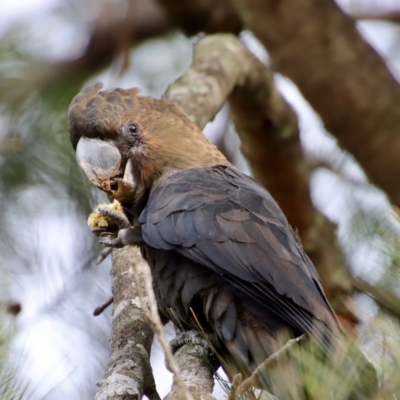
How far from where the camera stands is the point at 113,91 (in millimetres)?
3486

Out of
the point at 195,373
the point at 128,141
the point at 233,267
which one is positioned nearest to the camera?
the point at 195,373

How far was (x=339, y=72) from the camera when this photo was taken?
3791mm

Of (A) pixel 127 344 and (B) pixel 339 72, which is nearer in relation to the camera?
(A) pixel 127 344

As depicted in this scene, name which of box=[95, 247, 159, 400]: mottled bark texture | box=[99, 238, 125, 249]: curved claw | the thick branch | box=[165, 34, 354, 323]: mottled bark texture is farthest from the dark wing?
box=[165, 34, 354, 323]: mottled bark texture

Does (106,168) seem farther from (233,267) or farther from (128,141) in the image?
(233,267)

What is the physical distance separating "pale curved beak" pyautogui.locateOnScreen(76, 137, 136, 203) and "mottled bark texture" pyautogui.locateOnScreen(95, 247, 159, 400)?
0.30m

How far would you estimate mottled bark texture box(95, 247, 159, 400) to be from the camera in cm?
247

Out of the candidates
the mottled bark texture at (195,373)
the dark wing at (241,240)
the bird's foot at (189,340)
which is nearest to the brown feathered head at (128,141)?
the dark wing at (241,240)

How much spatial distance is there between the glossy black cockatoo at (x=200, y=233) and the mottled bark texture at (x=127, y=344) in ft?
0.50

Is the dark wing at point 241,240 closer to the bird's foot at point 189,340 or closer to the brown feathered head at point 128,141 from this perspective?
the brown feathered head at point 128,141

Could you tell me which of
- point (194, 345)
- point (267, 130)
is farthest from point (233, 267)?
point (267, 130)

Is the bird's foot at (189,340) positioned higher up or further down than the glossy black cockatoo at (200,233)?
further down

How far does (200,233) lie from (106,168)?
0.67m

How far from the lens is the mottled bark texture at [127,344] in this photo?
247 centimetres
